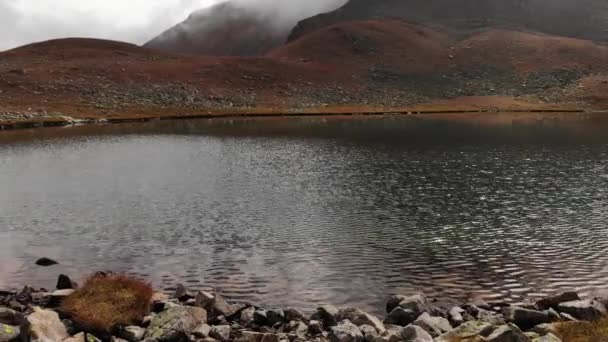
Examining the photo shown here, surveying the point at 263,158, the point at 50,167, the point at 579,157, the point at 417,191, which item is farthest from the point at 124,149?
the point at 579,157

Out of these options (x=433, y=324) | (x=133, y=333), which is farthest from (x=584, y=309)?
(x=133, y=333)

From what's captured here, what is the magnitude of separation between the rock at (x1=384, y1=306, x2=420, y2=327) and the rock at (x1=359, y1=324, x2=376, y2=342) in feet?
8.20

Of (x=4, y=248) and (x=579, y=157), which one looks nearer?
(x=4, y=248)

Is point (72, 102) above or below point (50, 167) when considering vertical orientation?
above

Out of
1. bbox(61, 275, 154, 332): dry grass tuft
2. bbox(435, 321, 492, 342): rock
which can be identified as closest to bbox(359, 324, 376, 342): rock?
bbox(435, 321, 492, 342): rock

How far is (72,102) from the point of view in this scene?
552 ft

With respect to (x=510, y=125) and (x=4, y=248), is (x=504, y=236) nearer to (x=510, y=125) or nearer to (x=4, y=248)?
(x=4, y=248)

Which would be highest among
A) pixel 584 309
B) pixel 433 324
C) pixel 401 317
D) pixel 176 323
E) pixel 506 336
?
pixel 506 336

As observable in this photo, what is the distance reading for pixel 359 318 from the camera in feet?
68.7

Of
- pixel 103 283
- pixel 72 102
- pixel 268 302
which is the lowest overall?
pixel 268 302

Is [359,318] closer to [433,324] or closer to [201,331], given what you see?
[433,324]

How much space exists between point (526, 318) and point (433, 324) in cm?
387

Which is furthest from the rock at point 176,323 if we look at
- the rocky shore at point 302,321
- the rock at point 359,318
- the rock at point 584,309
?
the rock at point 584,309

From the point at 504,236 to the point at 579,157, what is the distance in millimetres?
43161
